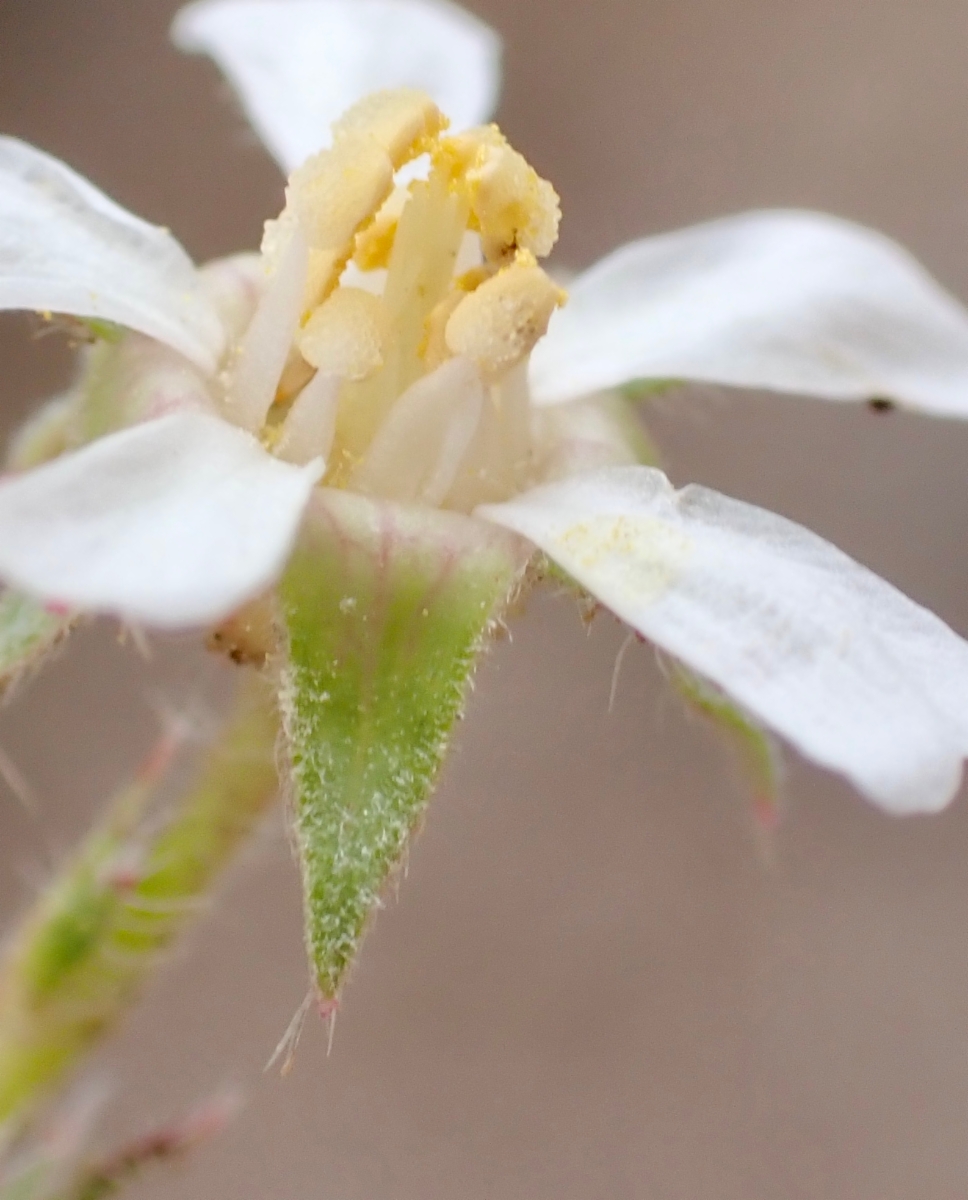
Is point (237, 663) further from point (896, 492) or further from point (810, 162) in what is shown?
point (810, 162)

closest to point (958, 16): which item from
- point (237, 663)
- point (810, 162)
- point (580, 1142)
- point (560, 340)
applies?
point (810, 162)

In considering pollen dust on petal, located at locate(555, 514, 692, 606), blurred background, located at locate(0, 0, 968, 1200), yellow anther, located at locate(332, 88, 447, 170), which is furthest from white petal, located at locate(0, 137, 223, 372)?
blurred background, located at locate(0, 0, 968, 1200)

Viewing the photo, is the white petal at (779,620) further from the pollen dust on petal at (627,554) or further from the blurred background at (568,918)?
the blurred background at (568,918)

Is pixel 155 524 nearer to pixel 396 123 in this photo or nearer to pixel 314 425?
pixel 314 425

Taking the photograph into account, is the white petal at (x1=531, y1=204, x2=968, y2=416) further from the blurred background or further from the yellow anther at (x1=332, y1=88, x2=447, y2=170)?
the blurred background

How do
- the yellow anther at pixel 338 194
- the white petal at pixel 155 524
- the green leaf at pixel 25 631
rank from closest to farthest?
1. the white petal at pixel 155 524
2. the green leaf at pixel 25 631
3. the yellow anther at pixel 338 194

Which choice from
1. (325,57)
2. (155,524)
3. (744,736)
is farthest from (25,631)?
(325,57)

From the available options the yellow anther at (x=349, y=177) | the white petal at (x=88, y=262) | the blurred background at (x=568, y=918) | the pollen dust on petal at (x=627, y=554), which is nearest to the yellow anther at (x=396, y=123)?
the yellow anther at (x=349, y=177)
